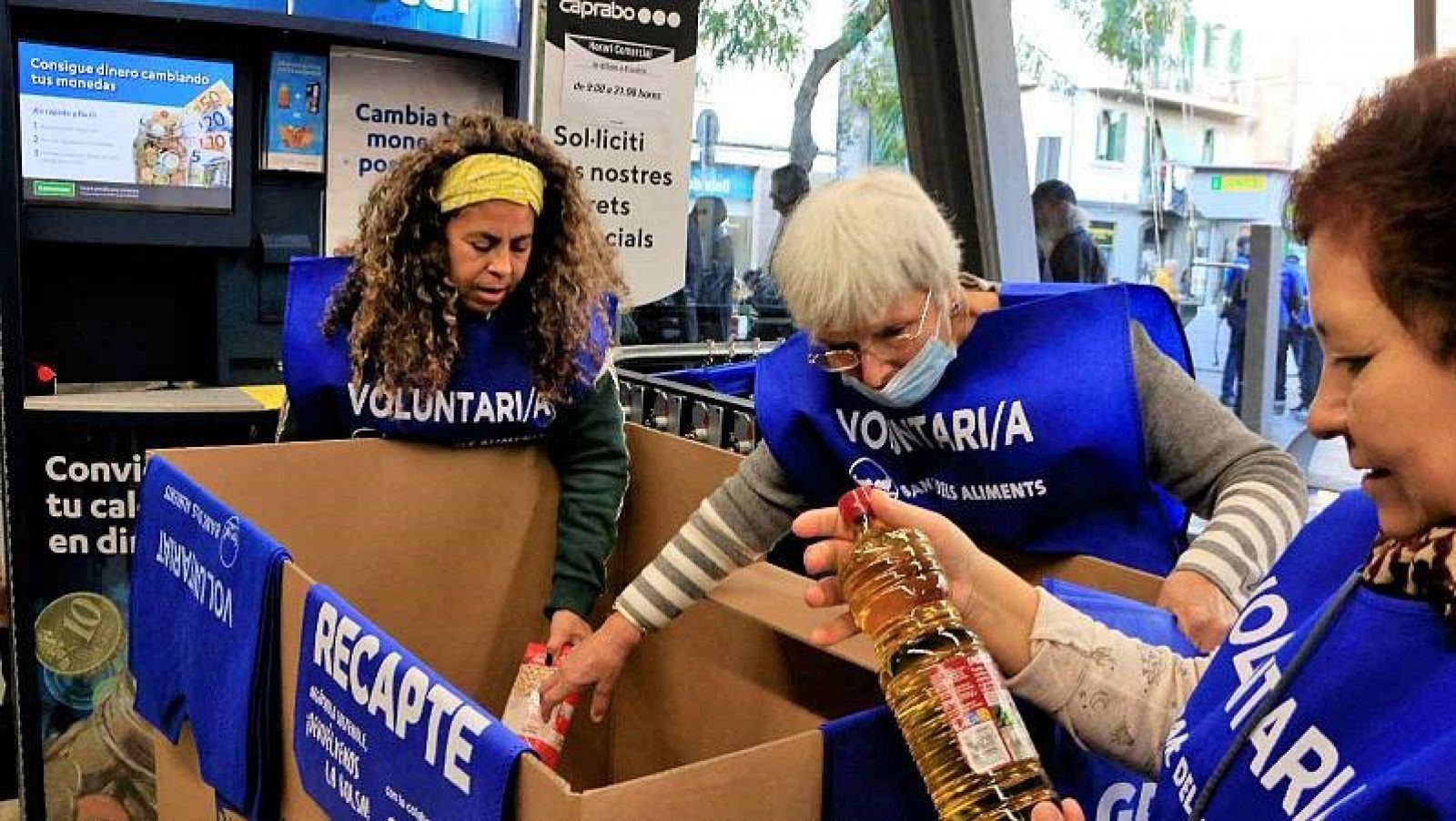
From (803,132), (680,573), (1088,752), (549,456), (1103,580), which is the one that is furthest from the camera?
(803,132)

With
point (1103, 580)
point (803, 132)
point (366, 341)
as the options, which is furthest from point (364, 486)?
point (803, 132)

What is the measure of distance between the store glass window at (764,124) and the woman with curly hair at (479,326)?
80.3 inches

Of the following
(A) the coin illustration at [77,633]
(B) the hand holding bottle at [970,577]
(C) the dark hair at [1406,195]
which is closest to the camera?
(C) the dark hair at [1406,195]

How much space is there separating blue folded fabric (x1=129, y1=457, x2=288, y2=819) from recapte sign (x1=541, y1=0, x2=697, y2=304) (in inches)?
47.9

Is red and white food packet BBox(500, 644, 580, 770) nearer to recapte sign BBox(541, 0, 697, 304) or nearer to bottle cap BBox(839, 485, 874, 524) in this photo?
bottle cap BBox(839, 485, 874, 524)

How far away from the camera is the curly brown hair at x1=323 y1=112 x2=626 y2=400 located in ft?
5.93

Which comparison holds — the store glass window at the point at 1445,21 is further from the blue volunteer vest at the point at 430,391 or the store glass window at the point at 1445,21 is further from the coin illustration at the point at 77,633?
the coin illustration at the point at 77,633

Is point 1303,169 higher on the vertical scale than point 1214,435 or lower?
higher

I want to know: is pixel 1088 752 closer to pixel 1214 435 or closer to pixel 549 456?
pixel 1214 435

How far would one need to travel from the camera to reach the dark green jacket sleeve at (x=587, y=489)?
6.15 feet

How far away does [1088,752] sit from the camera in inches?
43.8

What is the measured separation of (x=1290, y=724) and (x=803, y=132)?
3.53 m

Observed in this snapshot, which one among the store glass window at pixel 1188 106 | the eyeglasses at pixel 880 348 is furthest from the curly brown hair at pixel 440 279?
the store glass window at pixel 1188 106

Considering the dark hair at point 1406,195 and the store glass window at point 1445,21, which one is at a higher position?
the store glass window at point 1445,21
